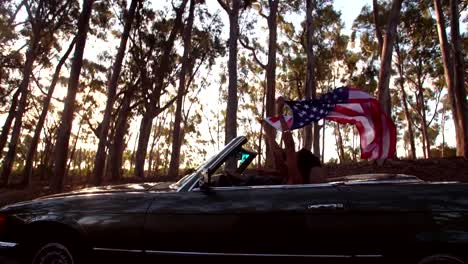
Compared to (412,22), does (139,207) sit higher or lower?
lower

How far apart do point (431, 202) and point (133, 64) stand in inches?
930

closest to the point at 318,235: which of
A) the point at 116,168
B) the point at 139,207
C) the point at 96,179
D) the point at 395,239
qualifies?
the point at 395,239

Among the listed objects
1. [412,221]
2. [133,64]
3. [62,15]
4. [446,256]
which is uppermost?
[62,15]

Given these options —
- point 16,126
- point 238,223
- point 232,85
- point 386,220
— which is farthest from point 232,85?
point 386,220

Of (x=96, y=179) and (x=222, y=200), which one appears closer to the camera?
(x=222, y=200)

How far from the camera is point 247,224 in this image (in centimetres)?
351

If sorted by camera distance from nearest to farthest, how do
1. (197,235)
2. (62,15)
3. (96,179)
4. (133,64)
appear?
1. (197,235)
2. (96,179)
3. (62,15)
4. (133,64)

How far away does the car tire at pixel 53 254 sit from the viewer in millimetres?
3812

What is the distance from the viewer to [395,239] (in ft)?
11.0

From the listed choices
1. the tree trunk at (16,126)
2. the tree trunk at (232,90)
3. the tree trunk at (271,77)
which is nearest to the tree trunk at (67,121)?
the tree trunk at (232,90)

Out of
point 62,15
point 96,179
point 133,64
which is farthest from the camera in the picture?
point 133,64

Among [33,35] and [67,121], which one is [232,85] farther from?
[33,35]

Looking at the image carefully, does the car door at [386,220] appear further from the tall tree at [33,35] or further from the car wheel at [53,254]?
the tall tree at [33,35]

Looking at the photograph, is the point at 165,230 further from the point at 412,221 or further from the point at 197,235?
the point at 412,221
